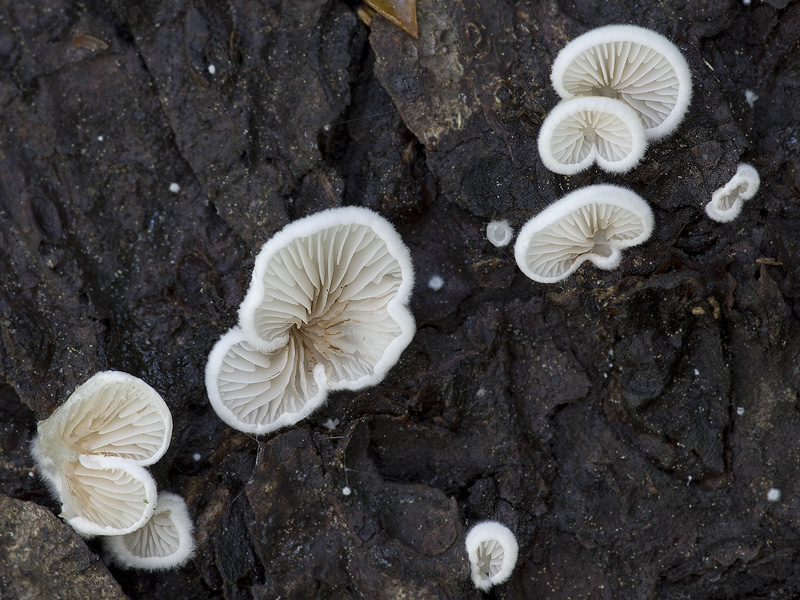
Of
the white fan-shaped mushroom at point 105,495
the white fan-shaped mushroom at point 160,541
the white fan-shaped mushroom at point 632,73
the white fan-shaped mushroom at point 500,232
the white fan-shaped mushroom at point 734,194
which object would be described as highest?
the white fan-shaped mushroom at point 632,73

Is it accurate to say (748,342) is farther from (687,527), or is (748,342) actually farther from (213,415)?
(213,415)

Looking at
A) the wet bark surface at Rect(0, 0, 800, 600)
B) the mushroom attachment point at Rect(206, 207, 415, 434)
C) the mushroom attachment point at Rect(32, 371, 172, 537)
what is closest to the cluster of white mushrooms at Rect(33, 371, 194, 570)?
the mushroom attachment point at Rect(32, 371, 172, 537)

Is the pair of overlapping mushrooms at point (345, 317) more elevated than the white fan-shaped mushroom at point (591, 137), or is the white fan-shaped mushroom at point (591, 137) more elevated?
the white fan-shaped mushroom at point (591, 137)

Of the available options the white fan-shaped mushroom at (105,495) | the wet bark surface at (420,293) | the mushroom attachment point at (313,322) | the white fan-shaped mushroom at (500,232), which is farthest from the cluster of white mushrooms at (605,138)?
the white fan-shaped mushroom at (105,495)

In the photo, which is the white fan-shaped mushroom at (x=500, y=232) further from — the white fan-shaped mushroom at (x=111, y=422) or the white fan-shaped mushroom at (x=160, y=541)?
the white fan-shaped mushroom at (x=160, y=541)

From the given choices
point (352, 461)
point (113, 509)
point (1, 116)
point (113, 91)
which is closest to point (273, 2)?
point (113, 91)

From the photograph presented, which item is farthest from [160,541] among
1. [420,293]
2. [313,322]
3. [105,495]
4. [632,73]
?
[632,73]

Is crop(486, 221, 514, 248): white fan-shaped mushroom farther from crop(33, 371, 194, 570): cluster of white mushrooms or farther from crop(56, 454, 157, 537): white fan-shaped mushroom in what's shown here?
crop(56, 454, 157, 537): white fan-shaped mushroom
